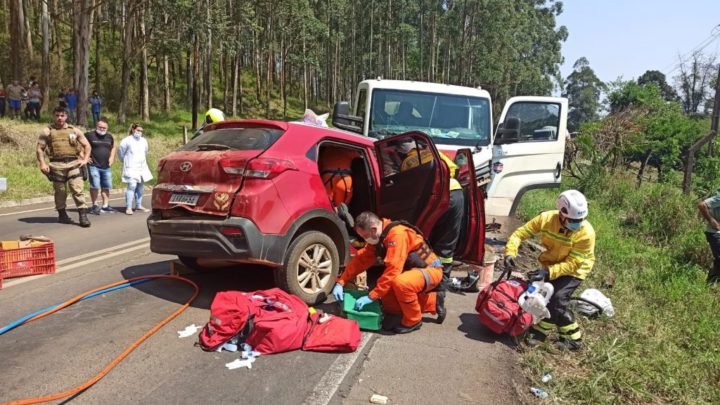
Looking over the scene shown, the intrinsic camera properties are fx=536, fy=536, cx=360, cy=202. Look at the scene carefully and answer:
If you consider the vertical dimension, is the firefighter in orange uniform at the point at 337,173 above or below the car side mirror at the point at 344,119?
below

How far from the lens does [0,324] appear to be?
4359 millimetres

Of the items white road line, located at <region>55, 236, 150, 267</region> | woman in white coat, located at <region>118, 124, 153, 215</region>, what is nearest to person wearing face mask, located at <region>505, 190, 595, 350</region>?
white road line, located at <region>55, 236, 150, 267</region>

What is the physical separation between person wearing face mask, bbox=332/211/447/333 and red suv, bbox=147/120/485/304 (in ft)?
1.85

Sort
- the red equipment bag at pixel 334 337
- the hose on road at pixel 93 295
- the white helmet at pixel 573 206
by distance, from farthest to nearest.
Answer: the white helmet at pixel 573 206 → the red equipment bag at pixel 334 337 → the hose on road at pixel 93 295

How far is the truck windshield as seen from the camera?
8438 millimetres

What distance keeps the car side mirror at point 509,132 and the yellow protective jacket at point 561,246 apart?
3.36 metres

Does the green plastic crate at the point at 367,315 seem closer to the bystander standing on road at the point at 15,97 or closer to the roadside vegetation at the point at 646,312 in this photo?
the roadside vegetation at the point at 646,312

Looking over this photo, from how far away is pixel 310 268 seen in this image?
5.10 metres

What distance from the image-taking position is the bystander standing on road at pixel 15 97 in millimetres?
20078

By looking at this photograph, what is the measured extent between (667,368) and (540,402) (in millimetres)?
1502

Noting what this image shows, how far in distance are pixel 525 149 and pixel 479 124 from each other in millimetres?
888

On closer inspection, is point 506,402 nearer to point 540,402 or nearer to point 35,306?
point 540,402

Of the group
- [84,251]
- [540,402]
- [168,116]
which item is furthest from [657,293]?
[168,116]

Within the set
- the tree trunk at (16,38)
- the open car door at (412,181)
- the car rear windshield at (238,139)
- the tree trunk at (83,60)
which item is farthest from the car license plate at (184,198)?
the tree trunk at (16,38)
